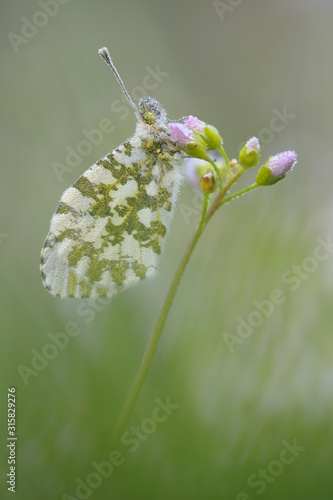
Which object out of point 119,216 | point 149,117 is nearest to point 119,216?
point 119,216

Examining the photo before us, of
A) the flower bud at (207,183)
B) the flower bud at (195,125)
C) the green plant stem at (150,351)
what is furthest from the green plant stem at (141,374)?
the flower bud at (195,125)

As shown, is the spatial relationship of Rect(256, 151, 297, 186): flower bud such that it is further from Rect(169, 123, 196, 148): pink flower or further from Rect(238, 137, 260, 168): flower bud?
Rect(169, 123, 196, 148): pink flower

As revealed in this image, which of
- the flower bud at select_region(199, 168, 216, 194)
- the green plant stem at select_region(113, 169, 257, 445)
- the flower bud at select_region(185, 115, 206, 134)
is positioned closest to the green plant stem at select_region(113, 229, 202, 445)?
the green plant stem at select_region(113, 169, 257, 445)

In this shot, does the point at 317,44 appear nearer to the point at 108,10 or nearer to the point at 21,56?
the point at 108,10

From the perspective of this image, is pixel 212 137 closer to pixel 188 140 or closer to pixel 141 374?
pixel 188 140

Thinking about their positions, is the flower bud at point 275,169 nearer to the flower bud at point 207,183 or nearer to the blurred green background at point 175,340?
the flower bud at point 207,183

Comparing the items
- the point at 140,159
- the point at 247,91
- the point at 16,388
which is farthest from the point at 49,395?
the point at 247,91
